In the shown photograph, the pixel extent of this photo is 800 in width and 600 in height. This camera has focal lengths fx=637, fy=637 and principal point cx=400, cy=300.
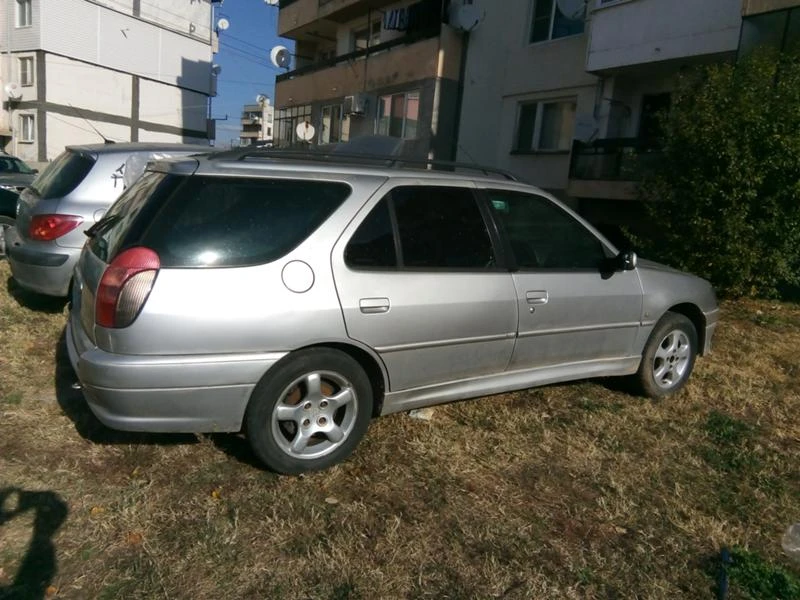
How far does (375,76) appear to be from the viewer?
18.5 metres

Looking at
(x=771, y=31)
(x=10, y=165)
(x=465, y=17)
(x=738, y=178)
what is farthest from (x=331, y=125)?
(x=738, y=178)

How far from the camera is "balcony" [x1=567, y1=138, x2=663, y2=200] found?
11344mm

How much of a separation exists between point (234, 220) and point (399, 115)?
51.9 ft

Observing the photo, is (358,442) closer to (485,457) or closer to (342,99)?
(485,457)

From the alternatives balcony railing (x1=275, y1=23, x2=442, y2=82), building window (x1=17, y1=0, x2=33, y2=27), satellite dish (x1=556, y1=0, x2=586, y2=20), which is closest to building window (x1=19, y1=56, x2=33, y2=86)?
building window (x1=17, y1=0, x2=33, y2=27)

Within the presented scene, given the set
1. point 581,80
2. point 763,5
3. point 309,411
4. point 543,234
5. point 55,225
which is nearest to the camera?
point 309,411

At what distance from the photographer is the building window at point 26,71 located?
33.3 meters

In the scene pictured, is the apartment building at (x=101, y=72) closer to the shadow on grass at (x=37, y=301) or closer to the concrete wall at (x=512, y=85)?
the concrete wall at (x=512, y=85)

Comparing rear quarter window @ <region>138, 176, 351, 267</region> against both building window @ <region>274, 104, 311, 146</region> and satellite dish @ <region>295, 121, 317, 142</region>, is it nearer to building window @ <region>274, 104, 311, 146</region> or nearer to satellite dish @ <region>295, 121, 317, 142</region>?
satellite dish @ <region>295, 121, 317, 142</region>

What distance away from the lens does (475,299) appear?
3709 millimetres

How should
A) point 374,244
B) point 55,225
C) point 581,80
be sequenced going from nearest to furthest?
point 374,244, point 55,225, point 581,80

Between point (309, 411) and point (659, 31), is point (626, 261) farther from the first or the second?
point (659, 31)

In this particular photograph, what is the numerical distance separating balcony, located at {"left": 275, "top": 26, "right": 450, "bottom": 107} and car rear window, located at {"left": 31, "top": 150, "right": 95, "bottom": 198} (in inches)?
466

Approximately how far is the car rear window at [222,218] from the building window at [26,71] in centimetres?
3673
